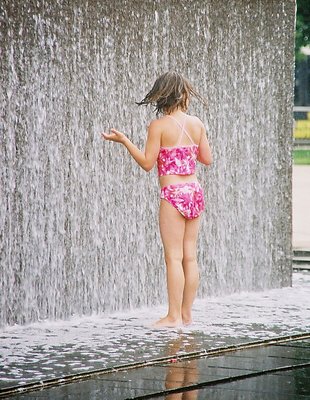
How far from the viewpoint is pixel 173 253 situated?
9.90 meters

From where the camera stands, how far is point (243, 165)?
12289 mm

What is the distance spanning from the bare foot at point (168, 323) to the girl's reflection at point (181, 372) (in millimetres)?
722

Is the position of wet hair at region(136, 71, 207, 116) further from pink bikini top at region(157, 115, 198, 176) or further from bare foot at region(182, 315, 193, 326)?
bare foot at region(182, 315, 193, 326)

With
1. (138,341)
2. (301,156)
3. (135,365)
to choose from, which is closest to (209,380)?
(135,365)

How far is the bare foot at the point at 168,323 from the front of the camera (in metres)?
9.87

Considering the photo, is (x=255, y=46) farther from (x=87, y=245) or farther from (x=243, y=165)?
(x=87, y=245)

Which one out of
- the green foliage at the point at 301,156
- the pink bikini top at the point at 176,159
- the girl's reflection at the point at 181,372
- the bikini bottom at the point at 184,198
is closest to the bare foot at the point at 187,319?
the bikini bottom at the point at 184,198

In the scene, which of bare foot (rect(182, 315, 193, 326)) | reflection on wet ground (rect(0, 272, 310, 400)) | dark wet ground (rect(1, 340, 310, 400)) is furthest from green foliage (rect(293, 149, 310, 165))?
dark wet ground (rect(1, 340, 310, 400))

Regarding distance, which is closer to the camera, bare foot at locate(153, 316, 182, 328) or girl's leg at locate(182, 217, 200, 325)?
bare foot at locate(153, 316, 182, 328)

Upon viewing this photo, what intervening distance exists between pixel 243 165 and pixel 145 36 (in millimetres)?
1676

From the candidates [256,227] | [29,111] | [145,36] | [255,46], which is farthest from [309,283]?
[29,111]

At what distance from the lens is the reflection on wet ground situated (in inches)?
303

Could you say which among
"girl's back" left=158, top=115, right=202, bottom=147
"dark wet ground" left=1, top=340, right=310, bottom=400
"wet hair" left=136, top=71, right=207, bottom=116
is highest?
"wet hair" left=136, top=71, right=207, bottom=116

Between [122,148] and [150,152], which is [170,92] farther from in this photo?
[122,148]
